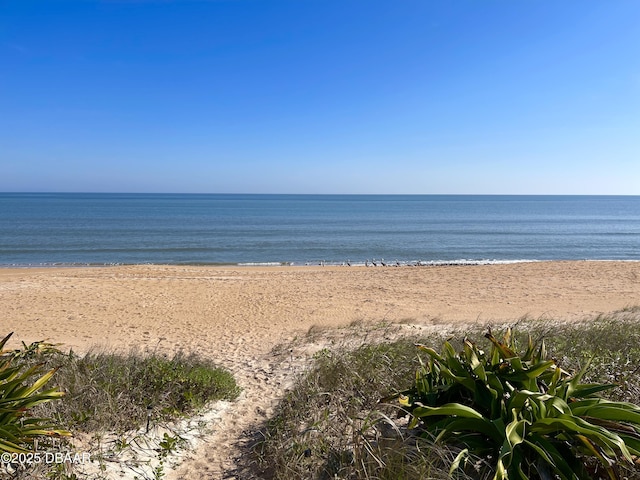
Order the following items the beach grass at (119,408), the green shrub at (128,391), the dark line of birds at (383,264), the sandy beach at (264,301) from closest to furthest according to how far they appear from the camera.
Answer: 1. the beach grass at (119,408)
2. the green shrub at (128,391)
3. the sandy beach at (264,301)
4. the dark line of birds at (383,264)

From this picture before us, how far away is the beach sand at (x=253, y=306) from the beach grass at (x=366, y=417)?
2.09ft

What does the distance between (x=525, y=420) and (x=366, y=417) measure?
112 cm

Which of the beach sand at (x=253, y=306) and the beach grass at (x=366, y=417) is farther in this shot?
the beach sand at (x=253, y=306)

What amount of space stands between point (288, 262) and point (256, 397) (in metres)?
22.2

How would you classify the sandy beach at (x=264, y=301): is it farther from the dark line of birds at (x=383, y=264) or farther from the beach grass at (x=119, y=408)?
the dark line of birds at (x=383, y=264)

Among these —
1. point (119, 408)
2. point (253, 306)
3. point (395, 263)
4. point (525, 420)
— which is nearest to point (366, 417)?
point (525, 420)

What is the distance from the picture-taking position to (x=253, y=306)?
13.4 metres

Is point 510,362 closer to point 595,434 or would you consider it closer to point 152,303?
point 595,434

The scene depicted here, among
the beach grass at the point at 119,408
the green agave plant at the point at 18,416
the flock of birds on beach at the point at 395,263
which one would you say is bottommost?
the flock of birds on beach at the point at 395,263

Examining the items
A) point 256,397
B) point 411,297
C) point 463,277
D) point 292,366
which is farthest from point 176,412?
point 463,277

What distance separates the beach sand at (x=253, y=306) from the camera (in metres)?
6.62

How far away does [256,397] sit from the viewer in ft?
17.8

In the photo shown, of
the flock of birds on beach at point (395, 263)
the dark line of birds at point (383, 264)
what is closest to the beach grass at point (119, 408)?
the dark line of birds at point (383, 264)

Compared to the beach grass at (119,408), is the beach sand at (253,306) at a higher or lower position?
lower
